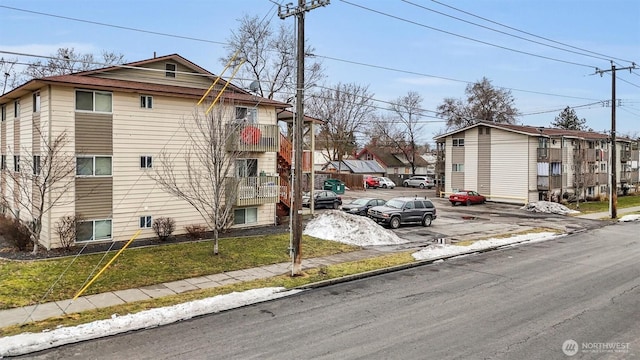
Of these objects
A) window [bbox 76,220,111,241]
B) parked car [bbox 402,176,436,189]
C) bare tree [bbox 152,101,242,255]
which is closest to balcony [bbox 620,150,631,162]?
parked car [bbox 402,176,436,189]

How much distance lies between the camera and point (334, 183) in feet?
155

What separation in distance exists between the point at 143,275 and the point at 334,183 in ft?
112

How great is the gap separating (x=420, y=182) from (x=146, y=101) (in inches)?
1978

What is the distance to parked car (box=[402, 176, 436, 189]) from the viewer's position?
209 ft

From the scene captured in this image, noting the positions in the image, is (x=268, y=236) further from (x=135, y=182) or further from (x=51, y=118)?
(x=51, y=118)

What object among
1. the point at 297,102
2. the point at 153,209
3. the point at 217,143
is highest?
the point at 297,102

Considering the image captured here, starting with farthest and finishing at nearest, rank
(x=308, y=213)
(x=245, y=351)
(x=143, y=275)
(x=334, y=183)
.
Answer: (x=334, y=183), (x=308, y=213), (x=143, y=275), (x=245, y=351)

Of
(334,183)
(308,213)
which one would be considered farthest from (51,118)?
(334,183)

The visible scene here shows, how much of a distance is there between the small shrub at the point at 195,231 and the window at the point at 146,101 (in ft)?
18.0

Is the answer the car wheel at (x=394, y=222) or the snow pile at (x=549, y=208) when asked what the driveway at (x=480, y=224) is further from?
the snow pile at (x=549, y=208)

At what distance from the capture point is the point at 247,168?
74.2 feet

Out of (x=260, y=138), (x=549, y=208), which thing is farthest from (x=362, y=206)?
(x=549, y=208)

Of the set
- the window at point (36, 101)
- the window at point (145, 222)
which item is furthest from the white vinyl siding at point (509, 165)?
the window at point (36, 101)

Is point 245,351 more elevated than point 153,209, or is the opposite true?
point 153,209
